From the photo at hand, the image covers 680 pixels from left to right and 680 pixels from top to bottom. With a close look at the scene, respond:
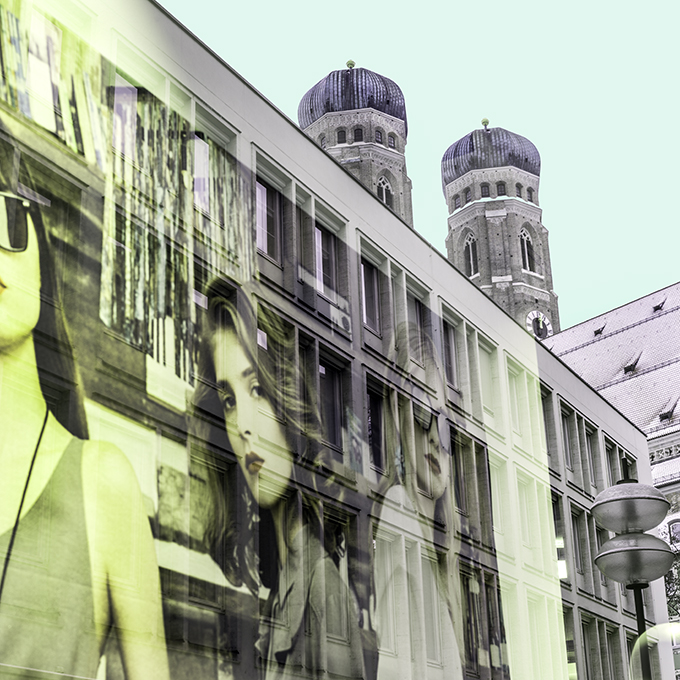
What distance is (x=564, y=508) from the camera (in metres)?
28.5

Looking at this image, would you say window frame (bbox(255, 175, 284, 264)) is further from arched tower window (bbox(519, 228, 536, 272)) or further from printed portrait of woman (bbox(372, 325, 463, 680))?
arched tower window (bbox(519, 228, 536, 272))

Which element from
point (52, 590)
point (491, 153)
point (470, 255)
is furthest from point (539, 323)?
point (52, 590)

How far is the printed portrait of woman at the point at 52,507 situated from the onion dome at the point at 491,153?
78162mm

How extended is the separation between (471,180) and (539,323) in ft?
43.4

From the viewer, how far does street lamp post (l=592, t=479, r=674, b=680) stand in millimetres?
10547

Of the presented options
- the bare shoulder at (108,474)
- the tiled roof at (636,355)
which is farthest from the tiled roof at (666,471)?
the bare shoulder at (108,474)

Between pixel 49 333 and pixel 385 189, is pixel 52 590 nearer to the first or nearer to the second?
pixel 49 333

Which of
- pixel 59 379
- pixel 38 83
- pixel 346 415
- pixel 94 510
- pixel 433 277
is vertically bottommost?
pixel 94 510

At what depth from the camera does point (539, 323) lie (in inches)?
3342

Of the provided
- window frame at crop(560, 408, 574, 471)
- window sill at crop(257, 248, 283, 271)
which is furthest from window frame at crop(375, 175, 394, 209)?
window sill at crop(257, 248, 283, 271)

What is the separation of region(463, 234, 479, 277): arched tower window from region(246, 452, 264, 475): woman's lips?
7113 centimetres

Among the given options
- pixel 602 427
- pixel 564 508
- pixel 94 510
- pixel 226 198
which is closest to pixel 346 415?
pixel 226 198

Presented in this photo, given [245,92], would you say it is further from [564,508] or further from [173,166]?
[564,508]

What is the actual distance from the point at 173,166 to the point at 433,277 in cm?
863
